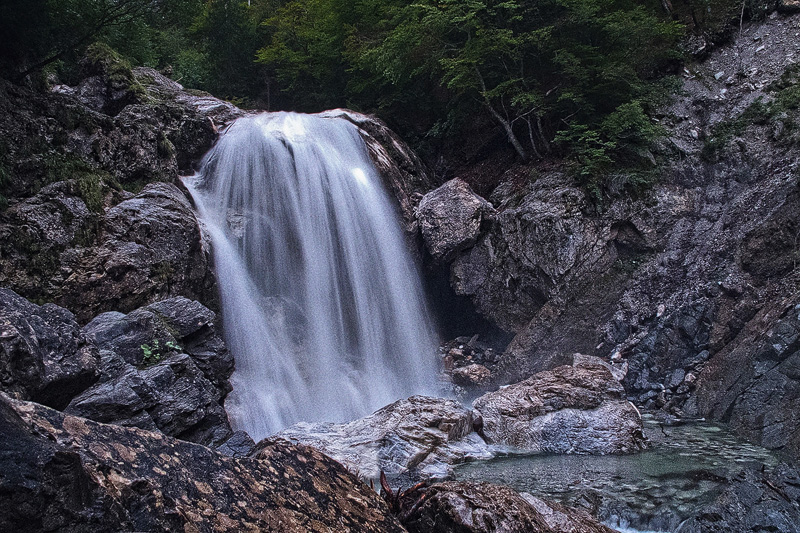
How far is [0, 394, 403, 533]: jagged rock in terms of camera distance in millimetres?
1622

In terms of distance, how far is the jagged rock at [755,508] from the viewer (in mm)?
4406

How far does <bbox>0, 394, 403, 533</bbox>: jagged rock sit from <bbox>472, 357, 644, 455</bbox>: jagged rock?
570 centimetres

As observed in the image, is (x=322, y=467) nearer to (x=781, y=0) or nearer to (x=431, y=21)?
(x=431, y=21)

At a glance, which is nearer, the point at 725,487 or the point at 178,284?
the point at 725,487

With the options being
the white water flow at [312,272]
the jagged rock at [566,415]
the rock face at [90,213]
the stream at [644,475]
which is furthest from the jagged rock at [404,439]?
the rock face at [90,213]

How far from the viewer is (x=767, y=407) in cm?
736

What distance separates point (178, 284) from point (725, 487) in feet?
27.5

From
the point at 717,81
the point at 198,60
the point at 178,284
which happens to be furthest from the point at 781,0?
the point at 198,60

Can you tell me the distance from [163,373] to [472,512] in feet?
16.0

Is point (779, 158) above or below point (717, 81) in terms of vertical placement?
below

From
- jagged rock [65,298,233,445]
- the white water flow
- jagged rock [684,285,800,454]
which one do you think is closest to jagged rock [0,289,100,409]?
jagged rock [65,298,233,445]

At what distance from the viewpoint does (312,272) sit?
41.3 ft

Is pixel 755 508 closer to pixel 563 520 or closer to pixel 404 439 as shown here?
pixel 563 520

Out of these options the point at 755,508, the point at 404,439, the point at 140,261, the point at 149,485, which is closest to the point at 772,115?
the point at 755,508
